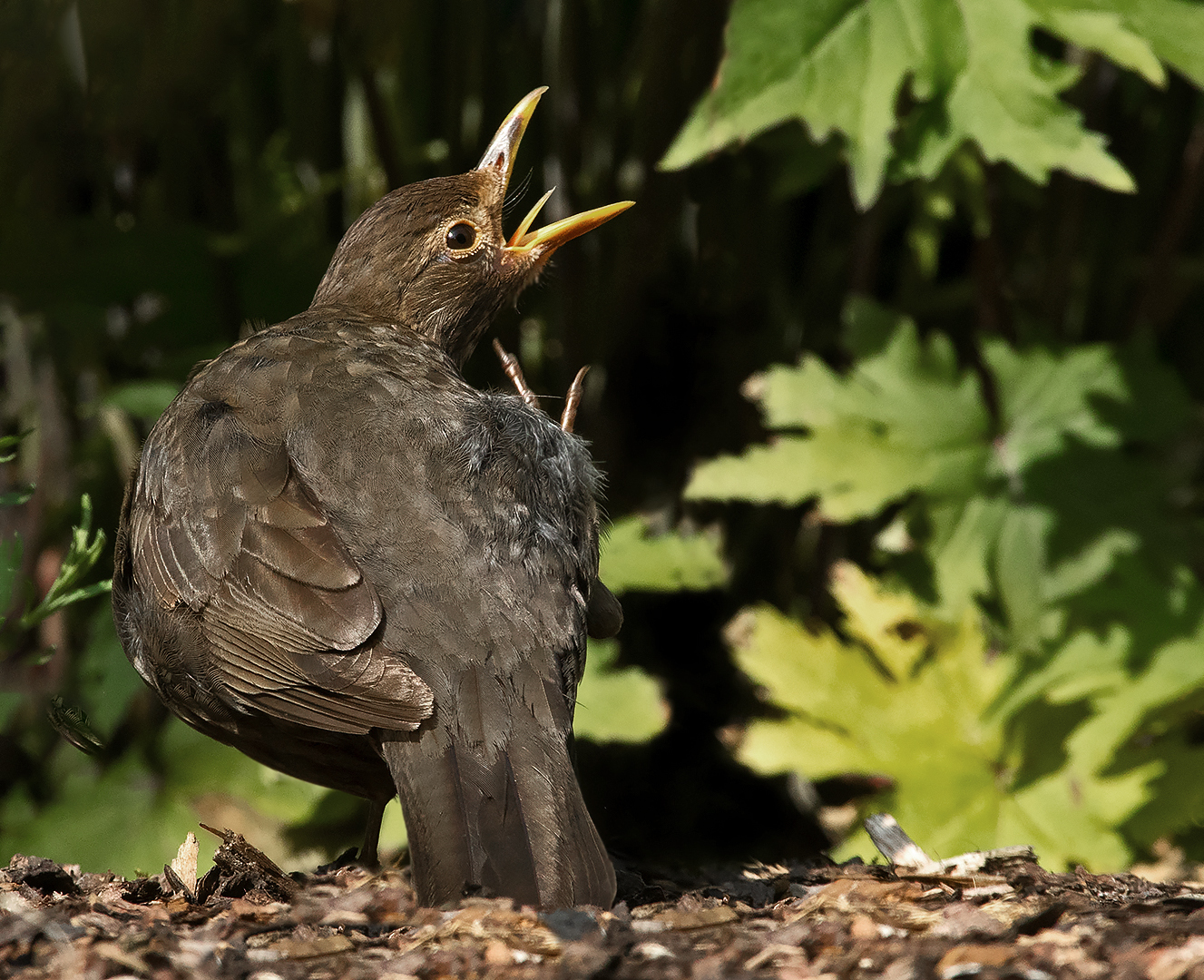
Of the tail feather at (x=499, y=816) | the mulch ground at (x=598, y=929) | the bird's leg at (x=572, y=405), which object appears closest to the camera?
the mulch ground at (x=598, y=929)

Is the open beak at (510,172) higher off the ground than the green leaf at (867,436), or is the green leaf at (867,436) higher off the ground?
the open beak at (510,172)

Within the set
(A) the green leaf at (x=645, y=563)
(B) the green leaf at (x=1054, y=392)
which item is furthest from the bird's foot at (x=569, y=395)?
(B) the green leaf at (x=1054, y=392)

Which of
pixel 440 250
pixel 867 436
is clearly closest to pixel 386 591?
pixel 440 250

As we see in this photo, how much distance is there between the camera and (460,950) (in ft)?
6.73

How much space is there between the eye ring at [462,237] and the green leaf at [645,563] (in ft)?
A: 3.25

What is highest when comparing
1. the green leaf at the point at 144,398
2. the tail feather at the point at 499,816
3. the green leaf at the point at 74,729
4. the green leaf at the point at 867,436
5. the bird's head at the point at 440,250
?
the bird's head at the point at 440,250

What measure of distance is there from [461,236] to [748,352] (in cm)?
189

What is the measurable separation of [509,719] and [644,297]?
3.14 metres

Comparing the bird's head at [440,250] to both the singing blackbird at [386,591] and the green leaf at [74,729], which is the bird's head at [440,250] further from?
the green leaf at [74,729]

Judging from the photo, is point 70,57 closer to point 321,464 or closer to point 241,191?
point 241,191

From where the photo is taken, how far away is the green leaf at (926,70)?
3480 mm

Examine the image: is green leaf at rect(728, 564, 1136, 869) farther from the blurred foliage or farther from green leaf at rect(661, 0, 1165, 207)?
green leaf at rect(661, 0, 1165, 207)

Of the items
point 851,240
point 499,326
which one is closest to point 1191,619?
point 851,240

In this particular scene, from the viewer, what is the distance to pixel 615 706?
163 inches
